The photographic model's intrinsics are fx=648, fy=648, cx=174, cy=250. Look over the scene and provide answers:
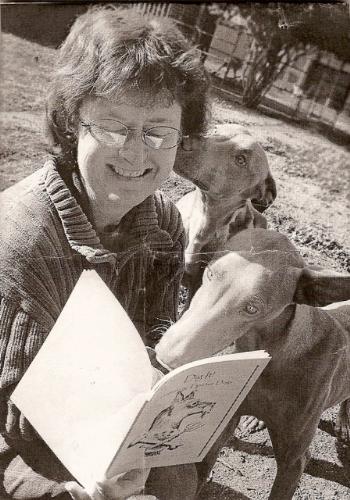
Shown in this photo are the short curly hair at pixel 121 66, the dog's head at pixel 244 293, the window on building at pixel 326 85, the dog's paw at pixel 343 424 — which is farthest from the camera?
the dog's paw at pixel 343 424

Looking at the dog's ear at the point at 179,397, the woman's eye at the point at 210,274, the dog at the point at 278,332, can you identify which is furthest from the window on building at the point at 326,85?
the dog's ear at the point at 179,397

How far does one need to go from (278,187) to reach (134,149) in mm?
297

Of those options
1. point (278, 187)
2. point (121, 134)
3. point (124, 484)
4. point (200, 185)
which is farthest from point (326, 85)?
point (124, 484)

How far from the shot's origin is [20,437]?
126cm

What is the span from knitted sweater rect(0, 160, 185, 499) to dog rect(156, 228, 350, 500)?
97mm

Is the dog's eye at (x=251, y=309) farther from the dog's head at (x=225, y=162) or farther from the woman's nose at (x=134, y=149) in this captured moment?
the woman's nose at (x=134, y=149)

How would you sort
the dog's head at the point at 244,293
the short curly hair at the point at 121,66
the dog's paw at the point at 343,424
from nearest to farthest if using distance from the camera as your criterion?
the short curly hair at the point at 121,66 → the dog's head at the point at 244,293 → the dog's paw at the point at 343,424

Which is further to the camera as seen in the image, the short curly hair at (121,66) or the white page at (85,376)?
the white page at (85,376)

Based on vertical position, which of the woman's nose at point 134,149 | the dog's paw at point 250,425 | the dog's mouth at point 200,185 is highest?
the woman's nose at point 134,149

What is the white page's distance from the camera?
3.90 ft

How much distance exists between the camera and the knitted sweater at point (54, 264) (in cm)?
113

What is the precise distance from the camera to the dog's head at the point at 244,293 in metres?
1.16

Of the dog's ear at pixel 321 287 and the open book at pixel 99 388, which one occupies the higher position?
the dog's ear at pixel 321 287

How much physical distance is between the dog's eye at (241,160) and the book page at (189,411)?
0.35 metres
